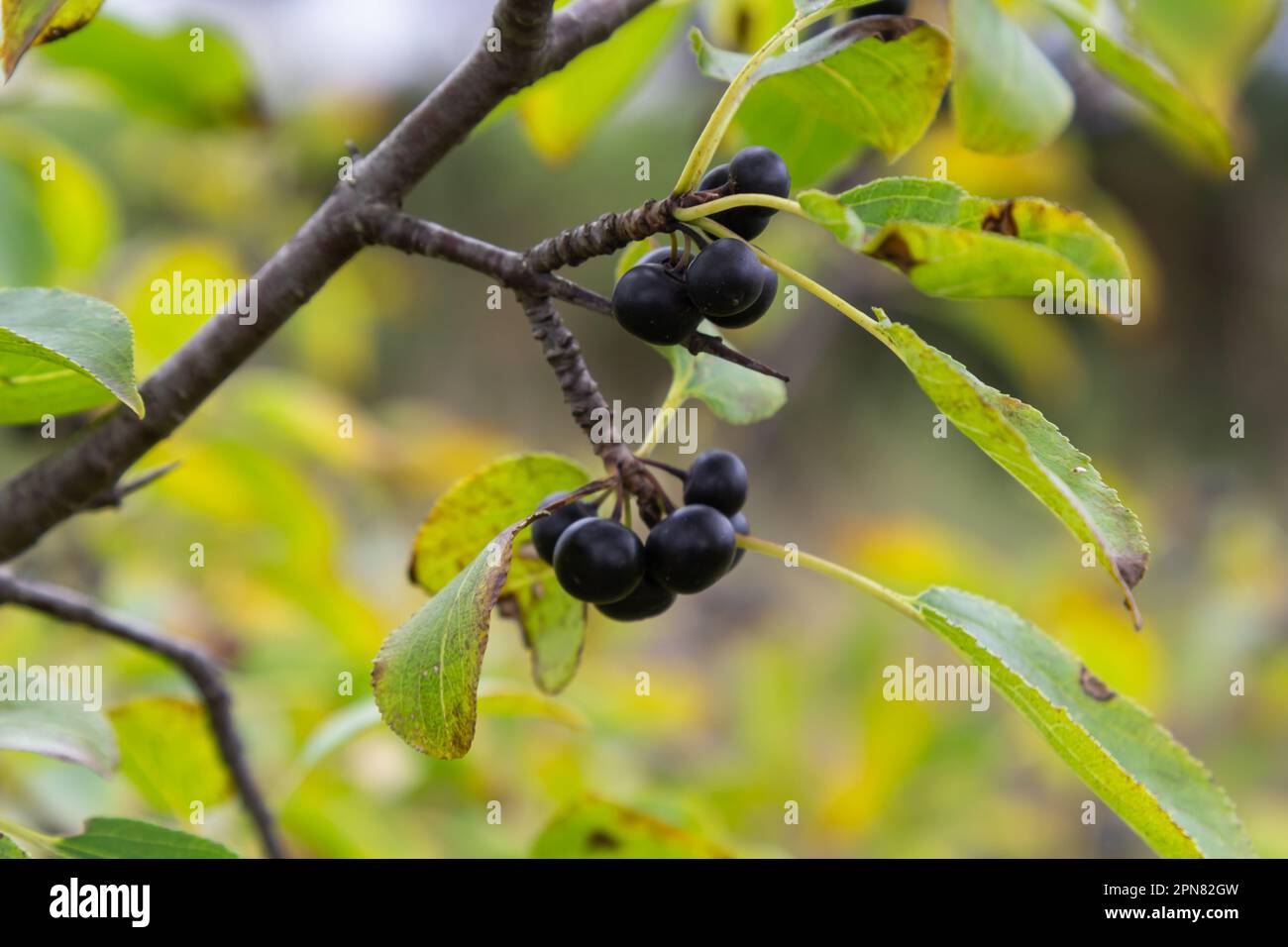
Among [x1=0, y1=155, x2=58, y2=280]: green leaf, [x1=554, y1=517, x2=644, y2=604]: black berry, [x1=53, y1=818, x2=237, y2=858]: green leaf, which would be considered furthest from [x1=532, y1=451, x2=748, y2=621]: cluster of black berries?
[x1=0, y1=155, x2=58, y2=280]: green leaf

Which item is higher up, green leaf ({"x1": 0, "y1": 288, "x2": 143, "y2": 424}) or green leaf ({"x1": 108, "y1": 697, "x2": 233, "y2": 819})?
green leaf ({"x1": 0, "y1": 288, "x2": 143, "y2": 424})

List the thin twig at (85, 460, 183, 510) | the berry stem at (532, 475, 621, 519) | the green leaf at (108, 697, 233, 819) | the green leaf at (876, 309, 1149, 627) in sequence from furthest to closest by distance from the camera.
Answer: the green leaf at (108, 697, 233, 819) → the thin twig at (85, 460, 183, 510) → the berry stem at (532, 475, 621, 519) → the green leaf at (876, 309, 1149, 627)

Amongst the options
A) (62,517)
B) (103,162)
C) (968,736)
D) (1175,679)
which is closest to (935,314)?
(1175,679)

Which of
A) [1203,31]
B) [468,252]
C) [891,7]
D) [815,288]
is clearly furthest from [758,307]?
[1203,31]

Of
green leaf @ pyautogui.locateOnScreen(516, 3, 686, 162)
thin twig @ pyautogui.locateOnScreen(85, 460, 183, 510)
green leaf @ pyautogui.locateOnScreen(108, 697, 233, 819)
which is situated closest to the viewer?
thin twig @ pyautogui.locateOnScreen(85, 460, 183, 510)

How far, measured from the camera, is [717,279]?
39 cm

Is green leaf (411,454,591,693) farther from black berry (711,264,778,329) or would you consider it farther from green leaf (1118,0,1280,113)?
green leaf (1118,0,1280,113)

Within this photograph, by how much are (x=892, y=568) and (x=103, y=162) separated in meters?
2.89

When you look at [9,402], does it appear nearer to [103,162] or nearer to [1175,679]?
[1175,679]


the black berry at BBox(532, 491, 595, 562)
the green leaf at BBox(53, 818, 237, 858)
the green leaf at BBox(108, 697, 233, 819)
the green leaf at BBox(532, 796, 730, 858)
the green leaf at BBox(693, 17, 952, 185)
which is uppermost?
the green leaf at BBox(693, 17, 952, 185)

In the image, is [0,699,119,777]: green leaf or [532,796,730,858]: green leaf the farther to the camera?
[532,796,730,858]: green leaf

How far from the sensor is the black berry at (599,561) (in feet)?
1.40

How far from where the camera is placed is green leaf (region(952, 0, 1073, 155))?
583 mm

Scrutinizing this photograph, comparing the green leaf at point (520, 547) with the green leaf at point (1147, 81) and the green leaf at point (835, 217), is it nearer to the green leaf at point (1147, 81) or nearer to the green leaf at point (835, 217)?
the green leaf at point (835, 217)
